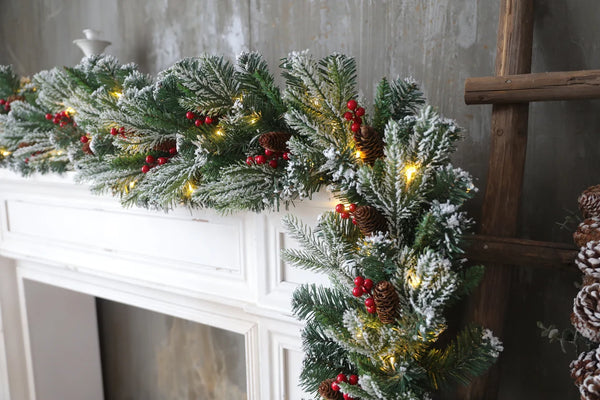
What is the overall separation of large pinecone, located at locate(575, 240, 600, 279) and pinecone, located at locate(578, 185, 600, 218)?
60 mm

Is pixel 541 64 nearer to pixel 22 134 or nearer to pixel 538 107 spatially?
pixel 538 107

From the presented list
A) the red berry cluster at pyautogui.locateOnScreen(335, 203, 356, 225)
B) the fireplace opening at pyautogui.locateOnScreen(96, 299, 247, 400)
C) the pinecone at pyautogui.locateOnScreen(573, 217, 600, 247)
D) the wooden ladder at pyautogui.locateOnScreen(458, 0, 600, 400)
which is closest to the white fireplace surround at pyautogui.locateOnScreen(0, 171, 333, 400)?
the red berry cluster at pyautogui.locateOnScreen(335, 203, 356, 225)

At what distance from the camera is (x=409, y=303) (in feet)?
2.20

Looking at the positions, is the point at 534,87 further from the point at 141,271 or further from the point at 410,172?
the point at 141,271

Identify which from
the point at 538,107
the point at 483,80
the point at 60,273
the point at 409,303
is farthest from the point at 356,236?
the point at 60,273

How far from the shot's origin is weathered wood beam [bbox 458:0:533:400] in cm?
78

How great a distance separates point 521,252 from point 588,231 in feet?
0.43

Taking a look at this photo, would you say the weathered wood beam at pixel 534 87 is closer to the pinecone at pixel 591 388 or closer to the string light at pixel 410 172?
the string light at pixel 410 172

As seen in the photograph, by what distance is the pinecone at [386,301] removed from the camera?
25.9 inches

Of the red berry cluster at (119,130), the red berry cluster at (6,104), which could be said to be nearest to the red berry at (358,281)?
the red berry cluster at (119,130)

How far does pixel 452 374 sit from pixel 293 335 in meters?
0.38

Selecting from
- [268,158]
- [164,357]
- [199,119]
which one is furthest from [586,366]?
[164,357]

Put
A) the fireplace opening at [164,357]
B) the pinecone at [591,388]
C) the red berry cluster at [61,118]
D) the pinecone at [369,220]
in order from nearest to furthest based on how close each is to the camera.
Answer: the pinecone at [591,388]
the pinecone at [369,220]
the red berry cluster at [61,118]
the fireplace opening at [164,357]

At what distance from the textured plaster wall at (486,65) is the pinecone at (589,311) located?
0.30m
